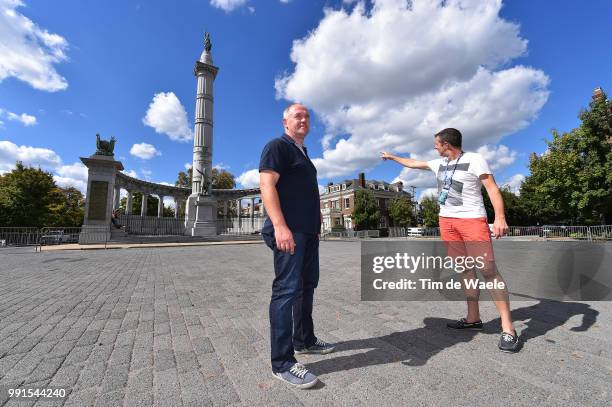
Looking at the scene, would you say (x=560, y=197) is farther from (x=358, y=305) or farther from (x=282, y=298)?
(x=282, y=298)

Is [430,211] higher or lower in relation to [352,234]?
higher

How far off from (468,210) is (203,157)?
1270 inches

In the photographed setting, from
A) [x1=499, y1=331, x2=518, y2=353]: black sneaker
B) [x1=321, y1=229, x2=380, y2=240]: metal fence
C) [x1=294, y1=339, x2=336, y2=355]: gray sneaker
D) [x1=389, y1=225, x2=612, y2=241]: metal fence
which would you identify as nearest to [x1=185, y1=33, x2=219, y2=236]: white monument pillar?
Answer: [x1=321, y1=229, x2=380, y2=240]: metal fence

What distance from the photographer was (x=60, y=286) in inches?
218

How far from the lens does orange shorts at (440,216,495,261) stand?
109 inches

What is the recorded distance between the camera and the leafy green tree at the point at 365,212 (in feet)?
159

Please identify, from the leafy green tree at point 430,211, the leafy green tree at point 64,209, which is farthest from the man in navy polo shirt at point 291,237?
the leafy green tree at point 430,211

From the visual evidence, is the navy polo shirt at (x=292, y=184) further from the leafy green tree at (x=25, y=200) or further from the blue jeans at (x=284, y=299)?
the leafy green tree at (x=25, y=200)

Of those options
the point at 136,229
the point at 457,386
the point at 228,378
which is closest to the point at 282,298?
the point at 228,378

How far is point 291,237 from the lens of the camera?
208 centimetres

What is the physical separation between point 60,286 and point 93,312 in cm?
268

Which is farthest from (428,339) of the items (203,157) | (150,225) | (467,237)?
(150,225)

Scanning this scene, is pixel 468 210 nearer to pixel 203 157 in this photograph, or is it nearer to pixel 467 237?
pixel 467 237

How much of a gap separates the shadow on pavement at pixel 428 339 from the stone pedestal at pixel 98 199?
23.3 m
